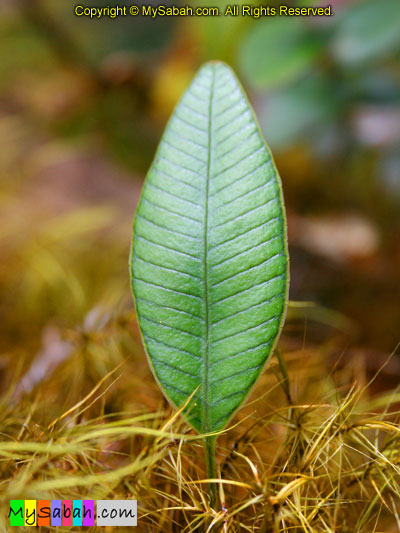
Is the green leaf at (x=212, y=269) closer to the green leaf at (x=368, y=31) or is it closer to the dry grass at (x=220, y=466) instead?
the dry grass at (x=220, y=466)

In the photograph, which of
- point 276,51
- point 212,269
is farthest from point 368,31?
point 212,269

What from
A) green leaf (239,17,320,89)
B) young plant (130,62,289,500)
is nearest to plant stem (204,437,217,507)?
young plant (130,62,289,500)

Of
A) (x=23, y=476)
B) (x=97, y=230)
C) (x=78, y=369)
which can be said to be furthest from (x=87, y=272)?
(x=23, y=476)

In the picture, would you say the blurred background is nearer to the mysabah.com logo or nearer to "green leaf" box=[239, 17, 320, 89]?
"green leaf" box=[239, 17, 320, 89]

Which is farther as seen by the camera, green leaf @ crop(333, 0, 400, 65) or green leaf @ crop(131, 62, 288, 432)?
green leaf @ crop(333, 0, 400, 65)

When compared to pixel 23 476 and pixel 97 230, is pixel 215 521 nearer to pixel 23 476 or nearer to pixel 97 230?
pixel 23 476

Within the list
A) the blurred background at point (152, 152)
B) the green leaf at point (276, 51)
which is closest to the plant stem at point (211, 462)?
the blurred background at point (152, 152)
